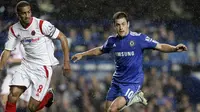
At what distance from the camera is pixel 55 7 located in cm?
1634

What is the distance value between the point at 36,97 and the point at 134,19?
23.3 ft

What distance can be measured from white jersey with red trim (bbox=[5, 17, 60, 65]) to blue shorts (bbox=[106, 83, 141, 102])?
3.19 ft

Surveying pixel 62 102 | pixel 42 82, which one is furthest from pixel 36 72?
pixel 62 102

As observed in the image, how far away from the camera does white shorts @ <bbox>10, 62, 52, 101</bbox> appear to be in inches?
368

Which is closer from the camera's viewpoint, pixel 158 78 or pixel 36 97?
pixel 36 97

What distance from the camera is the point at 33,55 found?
9.39 m

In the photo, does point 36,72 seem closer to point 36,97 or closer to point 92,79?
point 36,97

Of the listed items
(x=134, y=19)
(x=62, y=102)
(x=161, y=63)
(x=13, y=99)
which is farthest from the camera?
(x=134, y=19)

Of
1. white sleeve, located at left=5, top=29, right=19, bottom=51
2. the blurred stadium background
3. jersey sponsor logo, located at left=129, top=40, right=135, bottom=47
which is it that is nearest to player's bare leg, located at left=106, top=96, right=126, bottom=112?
jersey sponsor logo, located at left=129, top=40, right=135, bottom=47

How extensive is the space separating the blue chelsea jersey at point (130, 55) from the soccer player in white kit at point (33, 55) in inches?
27.4

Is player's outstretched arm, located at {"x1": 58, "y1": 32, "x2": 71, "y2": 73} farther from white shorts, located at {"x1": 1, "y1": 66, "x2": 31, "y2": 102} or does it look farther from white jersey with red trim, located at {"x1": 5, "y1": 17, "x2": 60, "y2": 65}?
white shorts, located at {"x1": 1, "y1": 66, "x2": 31, "y2": 102}

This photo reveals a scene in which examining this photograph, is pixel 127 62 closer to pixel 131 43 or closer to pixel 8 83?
pixel 131 43

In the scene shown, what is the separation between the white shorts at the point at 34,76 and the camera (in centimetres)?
935

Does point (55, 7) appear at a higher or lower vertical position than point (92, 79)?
higher
